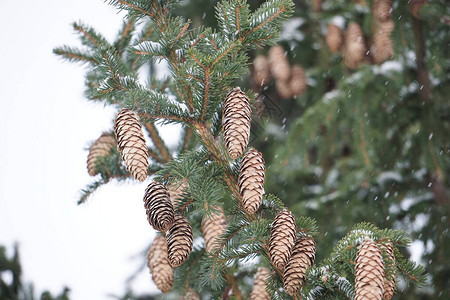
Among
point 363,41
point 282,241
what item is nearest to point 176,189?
point 282,241

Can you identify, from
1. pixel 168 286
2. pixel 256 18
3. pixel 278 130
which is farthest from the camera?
pixel 278 130

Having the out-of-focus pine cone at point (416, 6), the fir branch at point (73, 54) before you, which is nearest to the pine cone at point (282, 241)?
the fir branch at point (73, 54)

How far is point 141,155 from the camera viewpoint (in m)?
1.25

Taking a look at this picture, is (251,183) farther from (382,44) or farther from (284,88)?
(382,44)

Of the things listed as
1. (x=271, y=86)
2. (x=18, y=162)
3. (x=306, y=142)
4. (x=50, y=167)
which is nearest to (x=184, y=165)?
(x=306, y=142)

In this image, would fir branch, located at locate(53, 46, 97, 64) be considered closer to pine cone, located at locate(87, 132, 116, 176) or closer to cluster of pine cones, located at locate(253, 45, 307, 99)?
pine cone, located at locate(87, 132, 116, 176)

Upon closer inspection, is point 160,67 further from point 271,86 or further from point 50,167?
point 50,167

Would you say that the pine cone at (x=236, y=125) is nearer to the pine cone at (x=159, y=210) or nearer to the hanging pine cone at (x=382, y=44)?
the pine cone at (x=159, y=210)

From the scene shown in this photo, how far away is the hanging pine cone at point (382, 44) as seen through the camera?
3.29 meters

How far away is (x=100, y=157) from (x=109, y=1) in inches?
24.5

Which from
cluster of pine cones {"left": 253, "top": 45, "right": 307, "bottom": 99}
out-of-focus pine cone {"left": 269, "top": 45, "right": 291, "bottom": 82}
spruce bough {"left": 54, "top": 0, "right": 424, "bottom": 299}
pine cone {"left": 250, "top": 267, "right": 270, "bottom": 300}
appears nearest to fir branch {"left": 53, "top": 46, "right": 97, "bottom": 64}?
spruce bough {"left": 54, "top": 0, "right": 424, "bottom": 299}

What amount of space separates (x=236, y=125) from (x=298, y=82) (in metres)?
2.46

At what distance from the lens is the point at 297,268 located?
1.26m

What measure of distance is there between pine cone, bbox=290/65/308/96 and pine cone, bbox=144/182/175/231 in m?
2.50
